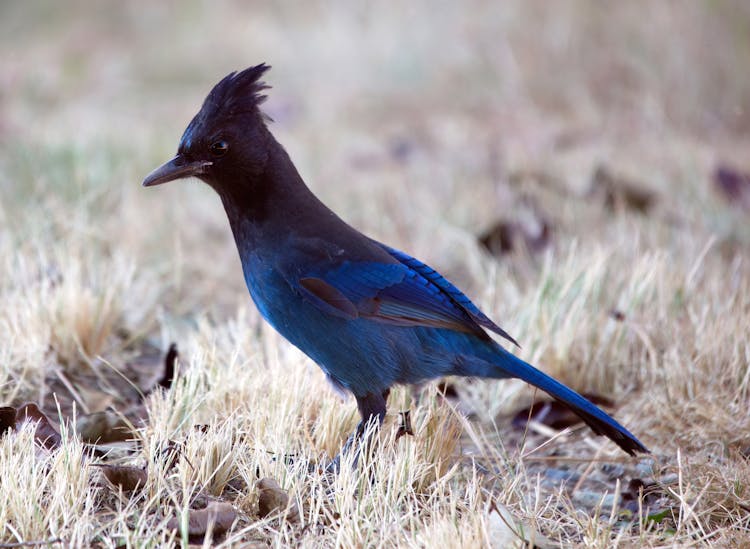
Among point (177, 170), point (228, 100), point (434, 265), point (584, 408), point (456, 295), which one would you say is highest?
point (228, 100)

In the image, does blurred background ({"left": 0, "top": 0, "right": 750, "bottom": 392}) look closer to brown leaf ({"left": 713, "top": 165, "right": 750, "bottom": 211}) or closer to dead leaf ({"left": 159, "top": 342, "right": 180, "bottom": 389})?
brown leaf ({"left": 713, "top": 165, "right": 750, "bottom": 211})

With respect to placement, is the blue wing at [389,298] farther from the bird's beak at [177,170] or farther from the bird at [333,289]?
the bird's beak at [177,170]

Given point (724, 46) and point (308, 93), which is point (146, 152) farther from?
point (724, 46)

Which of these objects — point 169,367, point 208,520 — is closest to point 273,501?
point 208,520

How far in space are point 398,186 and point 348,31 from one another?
150 inches

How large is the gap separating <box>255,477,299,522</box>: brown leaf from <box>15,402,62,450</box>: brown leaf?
1.82 ft

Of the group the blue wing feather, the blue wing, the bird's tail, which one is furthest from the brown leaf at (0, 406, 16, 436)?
the bird's tail

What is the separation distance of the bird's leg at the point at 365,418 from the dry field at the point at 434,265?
0.06 meters

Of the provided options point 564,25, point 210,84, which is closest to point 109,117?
point 210,84

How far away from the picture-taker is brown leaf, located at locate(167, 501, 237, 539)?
2.06 m

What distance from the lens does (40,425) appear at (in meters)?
2.48

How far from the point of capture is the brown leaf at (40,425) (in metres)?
2.44

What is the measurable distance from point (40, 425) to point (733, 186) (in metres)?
3.88

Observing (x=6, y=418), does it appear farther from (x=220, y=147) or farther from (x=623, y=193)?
(x=623, y=193)
